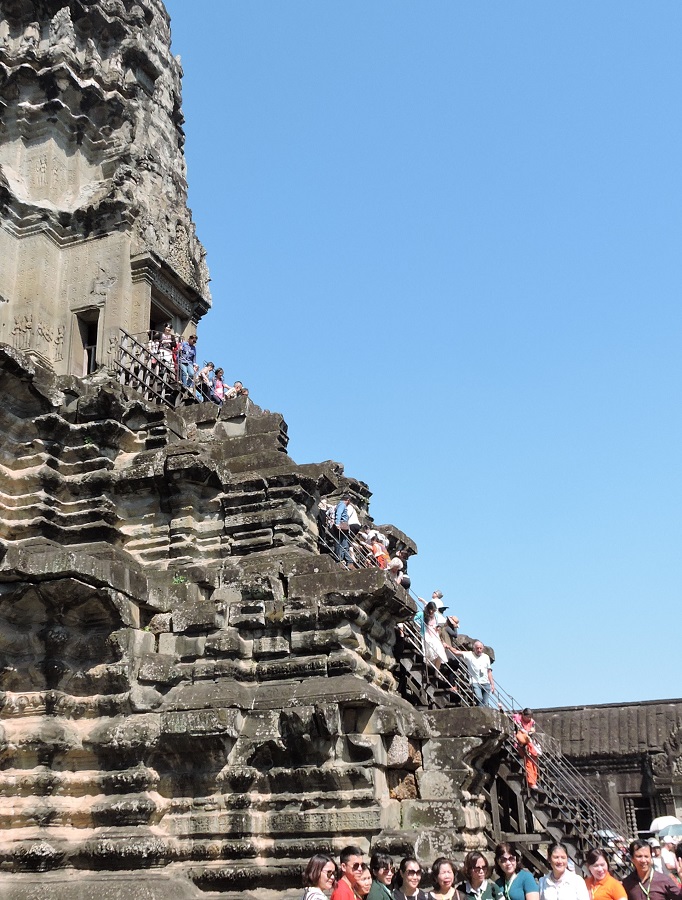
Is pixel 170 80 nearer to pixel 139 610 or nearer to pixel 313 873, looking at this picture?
pixel 139 610

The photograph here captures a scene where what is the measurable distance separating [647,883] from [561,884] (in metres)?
0.75

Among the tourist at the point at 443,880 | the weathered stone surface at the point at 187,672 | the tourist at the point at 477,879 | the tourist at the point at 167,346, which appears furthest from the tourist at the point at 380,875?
the tourist at the point at 167,346

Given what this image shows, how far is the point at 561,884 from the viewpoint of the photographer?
776 cm

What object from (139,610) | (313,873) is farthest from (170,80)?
(313,873)

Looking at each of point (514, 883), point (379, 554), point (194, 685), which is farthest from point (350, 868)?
point (379, 554)

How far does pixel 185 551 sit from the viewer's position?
42.7ft

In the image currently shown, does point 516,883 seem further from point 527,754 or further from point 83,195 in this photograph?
point 83,195

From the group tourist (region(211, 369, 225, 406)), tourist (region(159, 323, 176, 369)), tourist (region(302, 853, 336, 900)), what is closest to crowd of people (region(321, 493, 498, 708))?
tourist (region(211, 369, 225, 406))

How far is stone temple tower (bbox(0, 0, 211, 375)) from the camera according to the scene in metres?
16.0

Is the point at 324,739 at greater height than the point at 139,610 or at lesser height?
lesser

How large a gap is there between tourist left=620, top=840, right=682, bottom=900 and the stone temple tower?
11105 millimetres

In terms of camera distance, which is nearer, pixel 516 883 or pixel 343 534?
pixel 516 883

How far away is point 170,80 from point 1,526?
1025cm

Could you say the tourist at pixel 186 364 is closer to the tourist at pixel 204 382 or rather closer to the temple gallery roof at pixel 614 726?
the tourist at pixel 204 382
